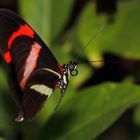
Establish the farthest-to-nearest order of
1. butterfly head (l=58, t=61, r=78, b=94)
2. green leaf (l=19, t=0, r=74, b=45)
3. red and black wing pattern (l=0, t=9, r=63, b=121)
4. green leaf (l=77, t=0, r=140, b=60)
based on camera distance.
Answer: green leaf (l=19, t=0, r=74, b=45)
green leaf (l=77, t=0, r=140, b=60)
butterfly head (l=58, t=61, r=78, b=94)
red and black wing pattern (l=0, t=9, r=63, b=121)

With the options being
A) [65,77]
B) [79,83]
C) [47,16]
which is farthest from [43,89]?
[47,16]

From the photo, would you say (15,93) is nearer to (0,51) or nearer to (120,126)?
(0,51)

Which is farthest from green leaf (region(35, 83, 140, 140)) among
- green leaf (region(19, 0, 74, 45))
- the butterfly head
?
green leaf (region(19, 0, 74, 45))

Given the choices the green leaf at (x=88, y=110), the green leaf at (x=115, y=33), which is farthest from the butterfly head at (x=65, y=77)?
the green leaf at (x=115, y=33)

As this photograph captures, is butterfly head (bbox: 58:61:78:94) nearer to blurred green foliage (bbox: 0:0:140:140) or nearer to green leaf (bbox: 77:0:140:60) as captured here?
blurred green foliage (bbox: 0:0:140:140)

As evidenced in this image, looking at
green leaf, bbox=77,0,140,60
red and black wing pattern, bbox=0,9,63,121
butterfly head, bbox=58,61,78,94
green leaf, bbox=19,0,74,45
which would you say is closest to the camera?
red and black wing pattern, bbox=0,9,63,121

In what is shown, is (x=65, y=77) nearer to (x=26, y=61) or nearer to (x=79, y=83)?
(x=26, y=61)
